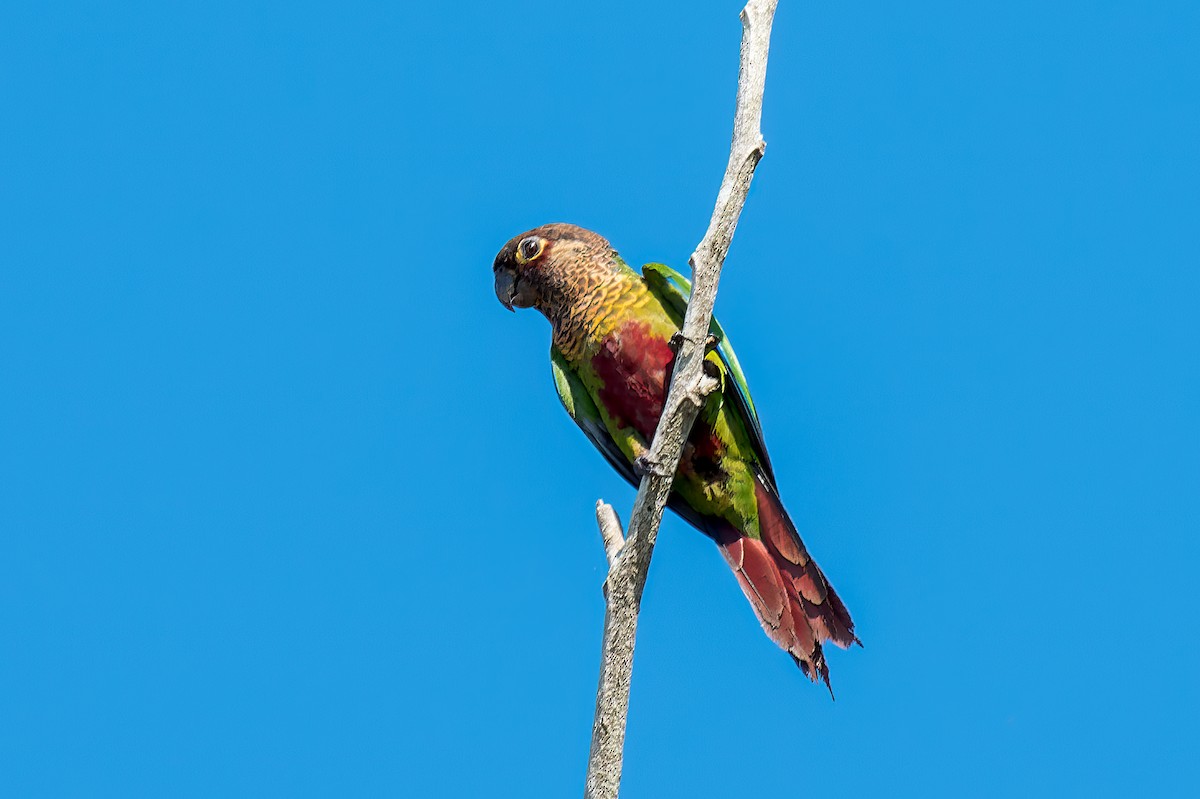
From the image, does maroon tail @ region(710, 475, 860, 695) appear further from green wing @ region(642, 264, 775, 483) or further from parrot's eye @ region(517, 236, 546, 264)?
parrot's eye @ region(517, 236, 546, 264)

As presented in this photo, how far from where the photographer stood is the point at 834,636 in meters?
5.52

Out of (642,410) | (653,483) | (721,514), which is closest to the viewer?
(653,483)

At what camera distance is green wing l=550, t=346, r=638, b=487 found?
5785 mm

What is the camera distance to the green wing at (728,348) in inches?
217

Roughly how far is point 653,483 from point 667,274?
58.2 inches

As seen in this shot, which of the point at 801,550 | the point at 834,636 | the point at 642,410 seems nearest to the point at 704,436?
the point at 642,410

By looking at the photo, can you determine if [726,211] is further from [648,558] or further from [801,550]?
[801,550]


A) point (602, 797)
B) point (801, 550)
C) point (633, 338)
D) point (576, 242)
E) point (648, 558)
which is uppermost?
point (576, 242)

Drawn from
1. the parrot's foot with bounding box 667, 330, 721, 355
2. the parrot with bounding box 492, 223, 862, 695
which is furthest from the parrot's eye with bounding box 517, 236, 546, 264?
the parrot's foot with bounding box 667, 330, 721, 355

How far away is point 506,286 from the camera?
6461 millimetres

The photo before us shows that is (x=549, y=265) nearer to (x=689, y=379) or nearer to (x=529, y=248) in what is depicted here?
(x=529, y=248)

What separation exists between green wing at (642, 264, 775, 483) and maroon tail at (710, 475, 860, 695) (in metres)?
0.20

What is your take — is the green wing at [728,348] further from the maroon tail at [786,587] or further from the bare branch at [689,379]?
the bare branch at [689,379]

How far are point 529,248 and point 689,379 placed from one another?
204cm
